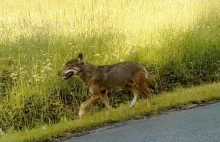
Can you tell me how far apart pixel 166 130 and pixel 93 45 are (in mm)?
4085

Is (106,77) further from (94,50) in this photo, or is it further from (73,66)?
(94,50)

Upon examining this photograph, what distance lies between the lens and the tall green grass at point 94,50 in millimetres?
8891

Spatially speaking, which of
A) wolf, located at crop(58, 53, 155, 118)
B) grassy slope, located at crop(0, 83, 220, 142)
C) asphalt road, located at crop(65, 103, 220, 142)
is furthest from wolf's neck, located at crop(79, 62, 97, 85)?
asphalt road, located at crop(65, 103, 220, 142)

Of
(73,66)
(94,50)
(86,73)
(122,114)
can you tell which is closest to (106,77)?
(86,73)

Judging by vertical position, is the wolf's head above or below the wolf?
above

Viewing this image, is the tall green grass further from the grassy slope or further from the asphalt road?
the asphalt road

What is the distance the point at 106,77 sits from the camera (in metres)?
8.84

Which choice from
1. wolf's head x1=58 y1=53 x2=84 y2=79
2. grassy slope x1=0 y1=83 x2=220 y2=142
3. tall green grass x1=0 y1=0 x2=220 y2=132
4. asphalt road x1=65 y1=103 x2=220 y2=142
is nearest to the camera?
asphalt road x1=65 y1=103 x2=220 y2=142

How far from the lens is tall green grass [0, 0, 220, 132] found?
29.2 ft

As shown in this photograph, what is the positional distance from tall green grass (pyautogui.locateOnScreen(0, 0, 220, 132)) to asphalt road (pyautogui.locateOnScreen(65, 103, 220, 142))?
165cm

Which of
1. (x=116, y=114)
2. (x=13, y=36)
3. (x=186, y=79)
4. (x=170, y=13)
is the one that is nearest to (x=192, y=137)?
(x=116, y=114)

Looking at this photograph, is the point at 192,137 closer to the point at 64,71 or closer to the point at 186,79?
the point at 64,71

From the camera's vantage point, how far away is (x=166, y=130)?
7191 mm

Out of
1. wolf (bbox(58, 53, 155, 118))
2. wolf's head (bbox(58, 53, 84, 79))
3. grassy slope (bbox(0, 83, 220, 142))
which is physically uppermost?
wolf's head (bbox(58, 53, 84, 79))
